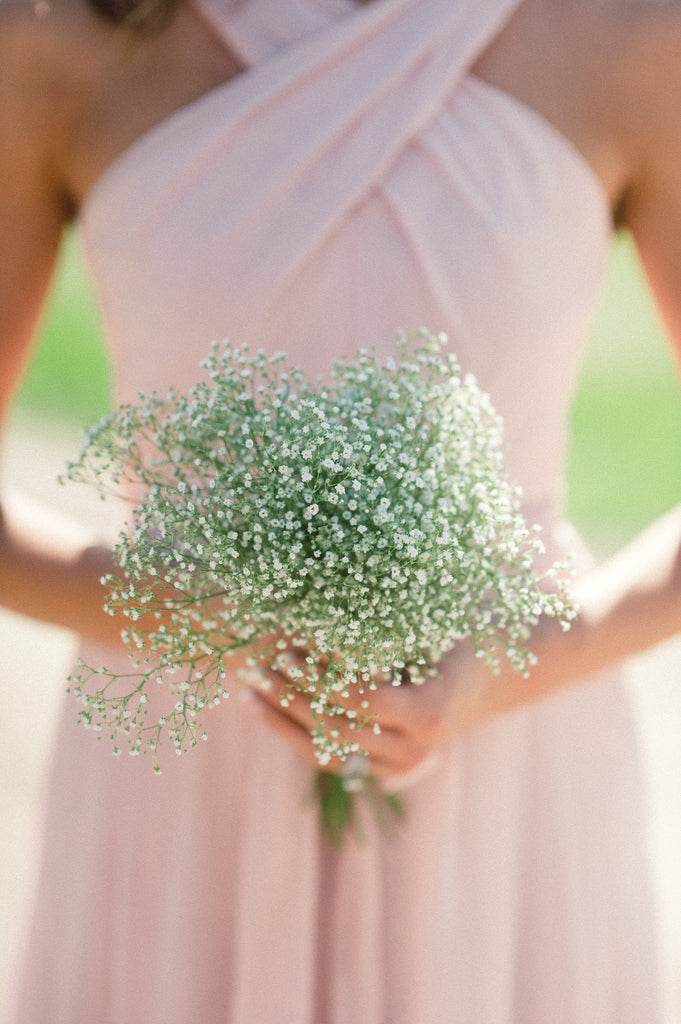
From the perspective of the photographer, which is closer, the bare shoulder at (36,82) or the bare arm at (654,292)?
the bare arm at (654,292)

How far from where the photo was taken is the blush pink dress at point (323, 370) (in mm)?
1945

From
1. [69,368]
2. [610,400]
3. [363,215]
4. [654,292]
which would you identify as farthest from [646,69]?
[69,368]

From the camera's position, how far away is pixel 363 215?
197 centimetres

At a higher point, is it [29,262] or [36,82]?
[36,82]

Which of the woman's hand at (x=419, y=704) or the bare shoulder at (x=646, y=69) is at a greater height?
the bare shoulder at (x=646, y=69)

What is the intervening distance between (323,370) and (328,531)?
668 millimetres

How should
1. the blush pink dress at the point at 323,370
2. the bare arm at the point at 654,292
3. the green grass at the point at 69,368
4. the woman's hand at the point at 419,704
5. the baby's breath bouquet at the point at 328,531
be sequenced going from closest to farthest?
the baby's breath bouquet at the point at 328,531 < the woman's hand at the point at 419,704 < the bare arm at the point at 654,292 < the blush pink dress at the point at 323,370 < the green grass at the point at 69,368

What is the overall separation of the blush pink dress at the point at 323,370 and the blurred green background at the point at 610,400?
833 cm

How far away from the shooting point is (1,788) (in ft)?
20.7

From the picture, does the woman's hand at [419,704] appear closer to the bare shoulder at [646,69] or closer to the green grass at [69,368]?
the bare shoulder at [646,69]

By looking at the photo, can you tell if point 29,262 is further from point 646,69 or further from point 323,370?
point 646,69

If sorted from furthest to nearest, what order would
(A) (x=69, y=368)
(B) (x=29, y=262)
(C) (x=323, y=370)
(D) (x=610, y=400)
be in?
(A) (x=69, y=368) → (D) (x=610, y=400) → (B) (x=29, y=262) → (C) (x=323, y=370)

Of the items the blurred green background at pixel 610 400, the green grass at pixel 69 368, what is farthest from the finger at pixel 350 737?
the green grass at pixel 69 368

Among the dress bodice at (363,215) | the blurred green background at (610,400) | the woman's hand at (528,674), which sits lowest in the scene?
the woman's hand at (528,674)
